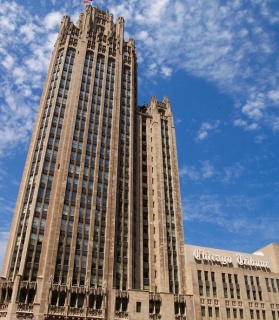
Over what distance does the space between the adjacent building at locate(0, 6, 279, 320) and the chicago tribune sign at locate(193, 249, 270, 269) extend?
0.33 meters

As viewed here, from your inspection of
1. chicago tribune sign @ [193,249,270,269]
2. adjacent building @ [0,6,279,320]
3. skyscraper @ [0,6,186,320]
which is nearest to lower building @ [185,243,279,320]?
chicago tribune sign @ [193,249,270,269]

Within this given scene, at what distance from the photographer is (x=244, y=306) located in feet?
276

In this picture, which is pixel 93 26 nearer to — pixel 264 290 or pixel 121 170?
pixel 121 170

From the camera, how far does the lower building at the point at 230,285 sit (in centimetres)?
8194

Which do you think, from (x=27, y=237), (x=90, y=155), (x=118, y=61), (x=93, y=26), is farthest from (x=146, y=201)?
(x=93, y=26)

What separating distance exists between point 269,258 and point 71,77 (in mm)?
79690

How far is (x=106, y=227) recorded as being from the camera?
274ft

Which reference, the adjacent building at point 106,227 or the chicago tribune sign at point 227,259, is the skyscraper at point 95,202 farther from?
the chicago tribune sign at point 227,259

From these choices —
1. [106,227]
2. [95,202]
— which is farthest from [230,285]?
[95,202]

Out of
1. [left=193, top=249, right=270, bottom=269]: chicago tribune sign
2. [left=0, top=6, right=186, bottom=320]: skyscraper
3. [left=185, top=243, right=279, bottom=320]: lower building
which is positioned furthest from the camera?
[left=193, top=249, right=270, bottom=269]: chicago tribune sign

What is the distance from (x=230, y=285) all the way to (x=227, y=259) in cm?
722

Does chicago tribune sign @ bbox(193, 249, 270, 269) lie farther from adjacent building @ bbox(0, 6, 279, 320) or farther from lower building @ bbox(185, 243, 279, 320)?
adjacent building @ bbox(0, 6, 279, 320)

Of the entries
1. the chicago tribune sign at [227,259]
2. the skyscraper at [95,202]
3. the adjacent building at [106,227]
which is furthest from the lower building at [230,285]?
the skyscraper at [95,202]

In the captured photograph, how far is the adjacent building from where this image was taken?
239 feet
